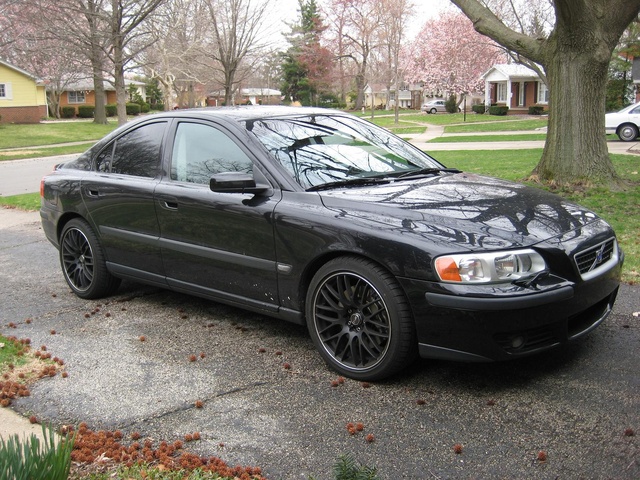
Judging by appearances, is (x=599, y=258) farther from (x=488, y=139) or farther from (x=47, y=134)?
(x=47, y=134)

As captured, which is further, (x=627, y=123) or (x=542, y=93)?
(x=542, y=93)

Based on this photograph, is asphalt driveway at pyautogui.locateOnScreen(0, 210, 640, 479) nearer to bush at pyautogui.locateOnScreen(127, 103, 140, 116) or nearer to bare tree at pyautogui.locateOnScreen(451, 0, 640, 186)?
bare tree at pyautogui.locateOnScreen(451, 0, 640, 186)

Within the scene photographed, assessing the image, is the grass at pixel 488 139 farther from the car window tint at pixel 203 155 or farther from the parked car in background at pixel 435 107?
the parked car in background at pixel 435 107

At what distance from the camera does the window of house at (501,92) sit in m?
59.7

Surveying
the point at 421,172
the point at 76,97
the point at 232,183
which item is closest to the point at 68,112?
the point at 76,97

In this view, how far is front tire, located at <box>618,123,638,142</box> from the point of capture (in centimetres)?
2348

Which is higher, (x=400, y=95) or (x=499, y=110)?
(x=400, y=95)

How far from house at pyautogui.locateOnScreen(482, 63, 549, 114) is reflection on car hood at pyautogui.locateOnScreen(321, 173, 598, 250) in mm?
52487

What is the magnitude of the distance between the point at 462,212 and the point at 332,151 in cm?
126

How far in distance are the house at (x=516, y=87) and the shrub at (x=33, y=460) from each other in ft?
182

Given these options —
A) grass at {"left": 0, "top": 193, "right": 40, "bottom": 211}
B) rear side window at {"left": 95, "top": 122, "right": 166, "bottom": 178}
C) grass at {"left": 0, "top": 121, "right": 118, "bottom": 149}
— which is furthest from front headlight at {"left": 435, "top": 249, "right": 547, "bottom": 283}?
grass at {"left": 0, "top": 121, "right": 118, "bottom": 149}

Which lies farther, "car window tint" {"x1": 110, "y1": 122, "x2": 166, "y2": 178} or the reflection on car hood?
"car window tint" {"x1": 110, "y1": 122, "x2": 166, "y2": 178}

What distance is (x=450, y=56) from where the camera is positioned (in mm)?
62375

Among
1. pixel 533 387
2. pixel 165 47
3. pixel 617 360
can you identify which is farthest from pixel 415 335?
pixel 165 47
